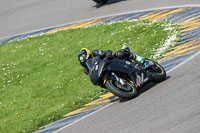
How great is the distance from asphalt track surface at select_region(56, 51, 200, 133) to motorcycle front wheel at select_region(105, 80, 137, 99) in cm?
17

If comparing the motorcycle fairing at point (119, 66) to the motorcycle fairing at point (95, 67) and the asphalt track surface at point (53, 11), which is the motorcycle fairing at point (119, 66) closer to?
the motorcycle fairing at point (95, 67)

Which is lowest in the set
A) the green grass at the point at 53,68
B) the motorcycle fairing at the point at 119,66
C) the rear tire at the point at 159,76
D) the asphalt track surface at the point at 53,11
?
the green grass at the point at 53,68

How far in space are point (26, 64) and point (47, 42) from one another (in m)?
1.95

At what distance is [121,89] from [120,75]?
1.42 ft

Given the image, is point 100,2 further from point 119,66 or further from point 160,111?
point 160,111

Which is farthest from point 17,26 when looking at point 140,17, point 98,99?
point 98,99

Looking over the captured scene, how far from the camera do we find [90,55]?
10.5m

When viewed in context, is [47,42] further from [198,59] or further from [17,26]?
[198,59]

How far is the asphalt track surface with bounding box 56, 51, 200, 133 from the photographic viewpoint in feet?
25.8

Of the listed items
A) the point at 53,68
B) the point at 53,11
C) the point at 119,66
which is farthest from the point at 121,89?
the point at 53,11

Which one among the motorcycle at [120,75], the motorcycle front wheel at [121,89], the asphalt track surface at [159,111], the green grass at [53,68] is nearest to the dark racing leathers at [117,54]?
the motorcycle at [120,75]

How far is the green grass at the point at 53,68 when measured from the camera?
11961 mm

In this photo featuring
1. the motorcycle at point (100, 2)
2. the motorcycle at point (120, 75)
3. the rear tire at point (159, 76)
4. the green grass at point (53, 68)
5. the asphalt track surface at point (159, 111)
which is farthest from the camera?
the motorcycle at point (100, 2)

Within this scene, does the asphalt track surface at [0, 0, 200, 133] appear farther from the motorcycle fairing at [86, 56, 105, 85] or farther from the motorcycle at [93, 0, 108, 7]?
the motorcycle at [93, 0, 108, 7]
